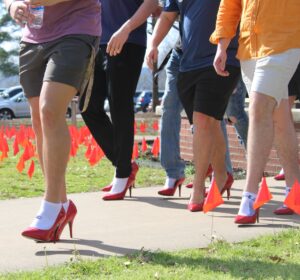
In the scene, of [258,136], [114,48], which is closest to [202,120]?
[258,136]

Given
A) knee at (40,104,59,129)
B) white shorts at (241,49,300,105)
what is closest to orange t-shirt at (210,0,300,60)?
white shorts at (241,49,300,105)

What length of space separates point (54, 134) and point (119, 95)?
5.50 feet

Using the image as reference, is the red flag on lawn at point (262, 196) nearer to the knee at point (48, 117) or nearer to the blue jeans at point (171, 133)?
the knee at point (48, 117)

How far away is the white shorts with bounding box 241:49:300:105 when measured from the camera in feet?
13.9

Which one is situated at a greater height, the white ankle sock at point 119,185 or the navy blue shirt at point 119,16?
the navy blue shirt at point 119,16

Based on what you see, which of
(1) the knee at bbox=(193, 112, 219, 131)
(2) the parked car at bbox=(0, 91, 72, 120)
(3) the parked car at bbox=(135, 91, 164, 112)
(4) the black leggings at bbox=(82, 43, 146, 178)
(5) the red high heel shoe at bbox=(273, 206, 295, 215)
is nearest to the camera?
(5) the red high heel shoe at bbox=(273, 206, 295, 215)

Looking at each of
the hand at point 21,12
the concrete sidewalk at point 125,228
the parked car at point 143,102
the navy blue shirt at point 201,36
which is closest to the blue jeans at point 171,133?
the concrete sidewalk at point 125,228

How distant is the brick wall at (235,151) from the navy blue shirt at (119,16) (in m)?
2.30

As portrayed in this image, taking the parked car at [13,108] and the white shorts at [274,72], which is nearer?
the white shorts at [274,72]

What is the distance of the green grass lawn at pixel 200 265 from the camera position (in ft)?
10.5

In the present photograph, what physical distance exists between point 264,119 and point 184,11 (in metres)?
1.21

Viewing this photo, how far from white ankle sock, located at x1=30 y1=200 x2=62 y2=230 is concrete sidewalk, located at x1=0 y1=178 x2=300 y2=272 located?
0.12 metres

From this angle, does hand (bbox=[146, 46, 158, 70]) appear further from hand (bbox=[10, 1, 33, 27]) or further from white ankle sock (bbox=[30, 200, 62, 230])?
white ankle sock (bbox=[30, 200, 62, 230])

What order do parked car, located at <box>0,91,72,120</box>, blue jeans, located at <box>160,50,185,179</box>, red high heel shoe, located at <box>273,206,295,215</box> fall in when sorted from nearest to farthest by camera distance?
red high heel shoe, located at <box>273,206,295,215</box>
blue jeans, located at <box>160,50,185,179</box>
parked car, located at <box>0,91,72,120</box>
